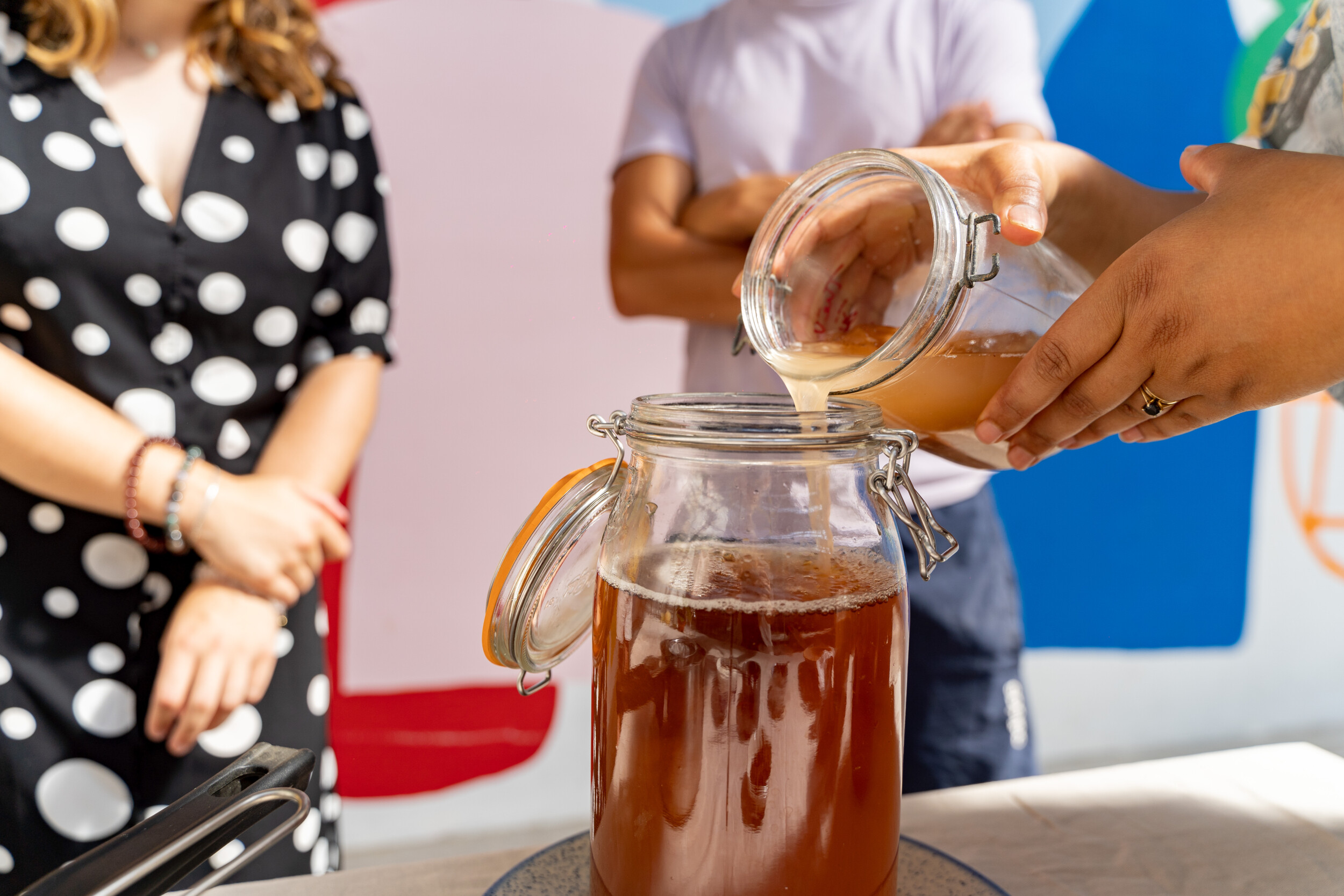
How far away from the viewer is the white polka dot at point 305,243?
0.96 metres

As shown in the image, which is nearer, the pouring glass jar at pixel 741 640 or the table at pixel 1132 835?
the pouring glass jar at pixel 741 640

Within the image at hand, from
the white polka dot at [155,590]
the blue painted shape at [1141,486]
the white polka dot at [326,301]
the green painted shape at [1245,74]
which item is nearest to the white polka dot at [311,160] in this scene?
the white polka dot at [326,301]

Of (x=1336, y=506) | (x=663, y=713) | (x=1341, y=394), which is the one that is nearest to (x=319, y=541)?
(x=663, y=713)

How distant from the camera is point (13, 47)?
0.88 meters

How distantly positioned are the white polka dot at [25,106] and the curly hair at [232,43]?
0.11 ft

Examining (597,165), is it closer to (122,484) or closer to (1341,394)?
(122,484)

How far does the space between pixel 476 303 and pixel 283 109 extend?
0.62 meters

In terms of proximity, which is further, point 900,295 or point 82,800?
point 82,800

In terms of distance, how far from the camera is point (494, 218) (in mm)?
1589

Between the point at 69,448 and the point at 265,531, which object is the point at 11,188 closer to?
the point at 69,448

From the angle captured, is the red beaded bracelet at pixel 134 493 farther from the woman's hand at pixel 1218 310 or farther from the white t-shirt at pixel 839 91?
the woman's hand at pixel 1218 310

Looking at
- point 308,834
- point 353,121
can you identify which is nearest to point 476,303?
point 353,121

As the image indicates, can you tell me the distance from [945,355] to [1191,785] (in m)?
0.37

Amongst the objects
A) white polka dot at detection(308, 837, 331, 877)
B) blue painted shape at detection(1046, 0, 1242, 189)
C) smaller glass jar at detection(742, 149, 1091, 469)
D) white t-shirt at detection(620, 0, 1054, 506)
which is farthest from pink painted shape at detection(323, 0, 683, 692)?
smaller glass jar at detection(742, 149, 1091, 469)
